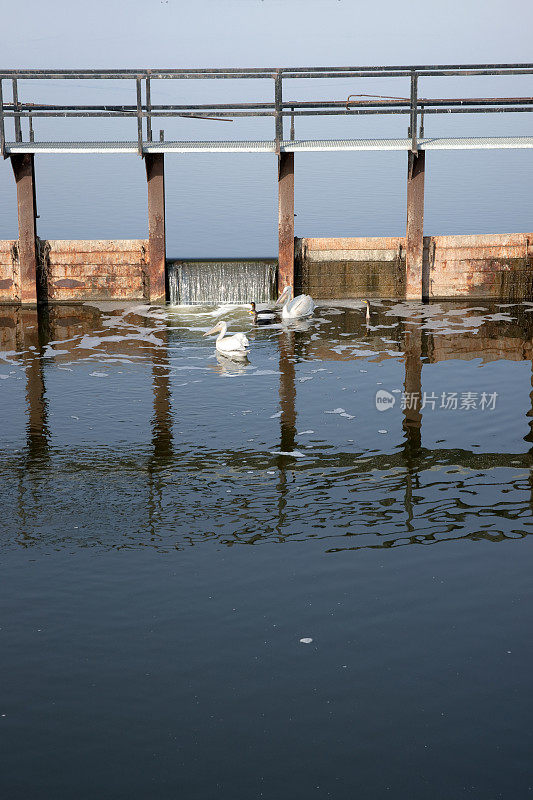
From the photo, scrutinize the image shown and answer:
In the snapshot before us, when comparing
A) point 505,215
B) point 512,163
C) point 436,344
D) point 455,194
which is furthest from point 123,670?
point 512,163

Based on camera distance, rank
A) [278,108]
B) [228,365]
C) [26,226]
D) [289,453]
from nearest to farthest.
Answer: [289,453] < [228,365] < [278,108] < [26,226]

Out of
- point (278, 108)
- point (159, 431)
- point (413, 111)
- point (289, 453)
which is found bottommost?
point (289, 453)

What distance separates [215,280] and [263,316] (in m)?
2.74

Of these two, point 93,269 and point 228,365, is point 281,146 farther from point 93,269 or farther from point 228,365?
point 228,365

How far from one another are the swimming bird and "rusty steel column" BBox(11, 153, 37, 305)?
6.13 meters

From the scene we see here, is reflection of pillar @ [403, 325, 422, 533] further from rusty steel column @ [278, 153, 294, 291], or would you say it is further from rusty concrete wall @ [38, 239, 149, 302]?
rusty concrete wall @ [38, 239, 149, 302]

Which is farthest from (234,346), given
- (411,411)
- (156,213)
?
(156,213)

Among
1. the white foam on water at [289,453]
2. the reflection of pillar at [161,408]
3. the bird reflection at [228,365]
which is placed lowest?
the white foam on water at [289,453]

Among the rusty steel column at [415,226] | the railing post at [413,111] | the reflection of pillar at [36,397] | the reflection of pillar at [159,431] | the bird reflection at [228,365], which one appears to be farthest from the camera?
the rusty steel column at [415,226]

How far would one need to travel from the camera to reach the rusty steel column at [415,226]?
2614 cm

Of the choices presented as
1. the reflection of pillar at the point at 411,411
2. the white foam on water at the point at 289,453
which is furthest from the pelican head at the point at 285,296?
the white foam on water at the point at 289,453

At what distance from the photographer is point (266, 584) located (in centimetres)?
1132

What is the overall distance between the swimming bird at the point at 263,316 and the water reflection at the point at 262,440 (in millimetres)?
1089

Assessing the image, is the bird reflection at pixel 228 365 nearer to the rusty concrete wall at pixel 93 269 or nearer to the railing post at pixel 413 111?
the rusty concrete wall at pixel 93 269
